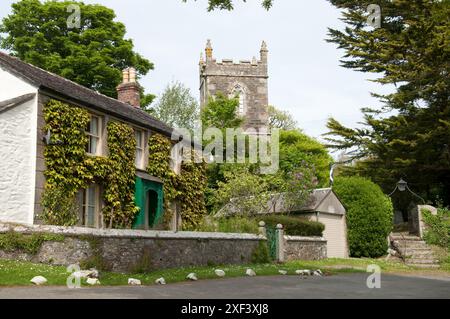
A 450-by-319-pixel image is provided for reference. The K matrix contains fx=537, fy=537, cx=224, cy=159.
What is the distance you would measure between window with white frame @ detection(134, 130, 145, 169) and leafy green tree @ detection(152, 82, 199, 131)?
74.1 feet

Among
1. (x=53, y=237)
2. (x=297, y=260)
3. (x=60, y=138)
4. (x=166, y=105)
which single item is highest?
(x=166, y=105)

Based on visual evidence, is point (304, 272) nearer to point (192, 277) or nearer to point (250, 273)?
point (250, 273)

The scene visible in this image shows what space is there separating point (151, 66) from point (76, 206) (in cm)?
2622

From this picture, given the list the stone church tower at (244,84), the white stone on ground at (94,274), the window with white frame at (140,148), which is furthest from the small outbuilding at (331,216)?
the stone church tower at (244,84)

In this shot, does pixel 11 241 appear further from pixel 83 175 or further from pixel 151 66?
pixel 151 66

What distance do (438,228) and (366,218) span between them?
4.34m

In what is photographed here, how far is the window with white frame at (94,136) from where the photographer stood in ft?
68.9

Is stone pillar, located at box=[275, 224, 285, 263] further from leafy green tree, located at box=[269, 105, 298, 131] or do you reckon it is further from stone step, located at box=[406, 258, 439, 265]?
leafy green tree, located at box=[269, 105, 298, 131]

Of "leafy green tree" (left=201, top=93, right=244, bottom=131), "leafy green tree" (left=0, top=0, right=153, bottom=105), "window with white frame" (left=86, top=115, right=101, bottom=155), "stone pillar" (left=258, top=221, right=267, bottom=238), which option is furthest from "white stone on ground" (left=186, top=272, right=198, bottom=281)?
"leafy green tree" (left=201, top=93, right=244, bottom=131)

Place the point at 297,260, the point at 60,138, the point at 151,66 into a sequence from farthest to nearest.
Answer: the point at 151,66
the point at 297,260
the point at 60,138

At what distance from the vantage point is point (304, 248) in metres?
25.9

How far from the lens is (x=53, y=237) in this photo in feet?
46.4

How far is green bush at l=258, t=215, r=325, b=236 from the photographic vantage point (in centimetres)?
2583
